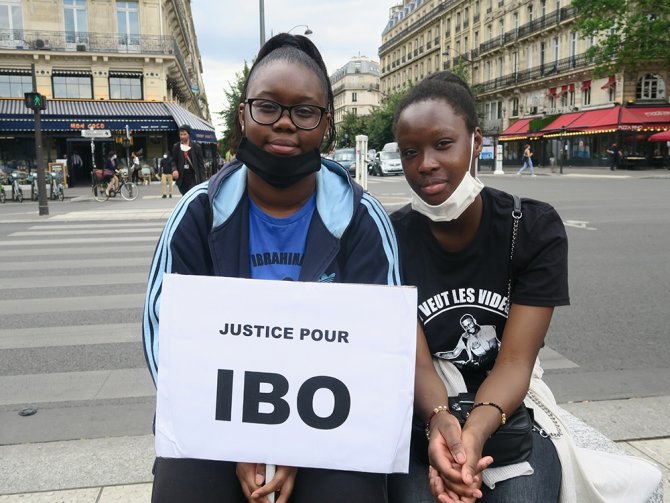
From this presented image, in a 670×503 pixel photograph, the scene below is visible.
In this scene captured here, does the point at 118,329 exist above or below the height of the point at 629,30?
below

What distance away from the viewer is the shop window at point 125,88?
3291 centimetres

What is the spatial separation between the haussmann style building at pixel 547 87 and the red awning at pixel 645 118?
0.19ft

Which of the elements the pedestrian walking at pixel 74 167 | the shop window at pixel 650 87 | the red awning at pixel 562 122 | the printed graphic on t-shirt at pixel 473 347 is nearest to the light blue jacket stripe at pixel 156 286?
the printed graphic on t-shirt at pixel 473 347

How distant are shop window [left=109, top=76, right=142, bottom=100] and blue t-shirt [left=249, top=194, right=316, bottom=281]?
3398cm

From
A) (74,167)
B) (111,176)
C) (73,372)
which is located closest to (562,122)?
(74,167)

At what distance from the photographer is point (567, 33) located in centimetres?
4366

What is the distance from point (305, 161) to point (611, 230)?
32.6ft

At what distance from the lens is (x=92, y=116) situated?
30766 mm

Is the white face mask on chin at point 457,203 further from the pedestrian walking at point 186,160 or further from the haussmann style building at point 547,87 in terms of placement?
the haussmann style building at point 547,87

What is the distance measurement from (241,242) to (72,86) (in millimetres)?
34590

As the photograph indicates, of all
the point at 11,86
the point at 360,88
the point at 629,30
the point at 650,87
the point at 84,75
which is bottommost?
the point at 11,86

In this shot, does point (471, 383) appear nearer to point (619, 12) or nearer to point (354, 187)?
point (354, 187)

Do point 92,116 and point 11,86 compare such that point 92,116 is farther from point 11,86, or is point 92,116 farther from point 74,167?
point 11,86

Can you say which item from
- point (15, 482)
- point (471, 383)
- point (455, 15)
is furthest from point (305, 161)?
point (455, 15)
